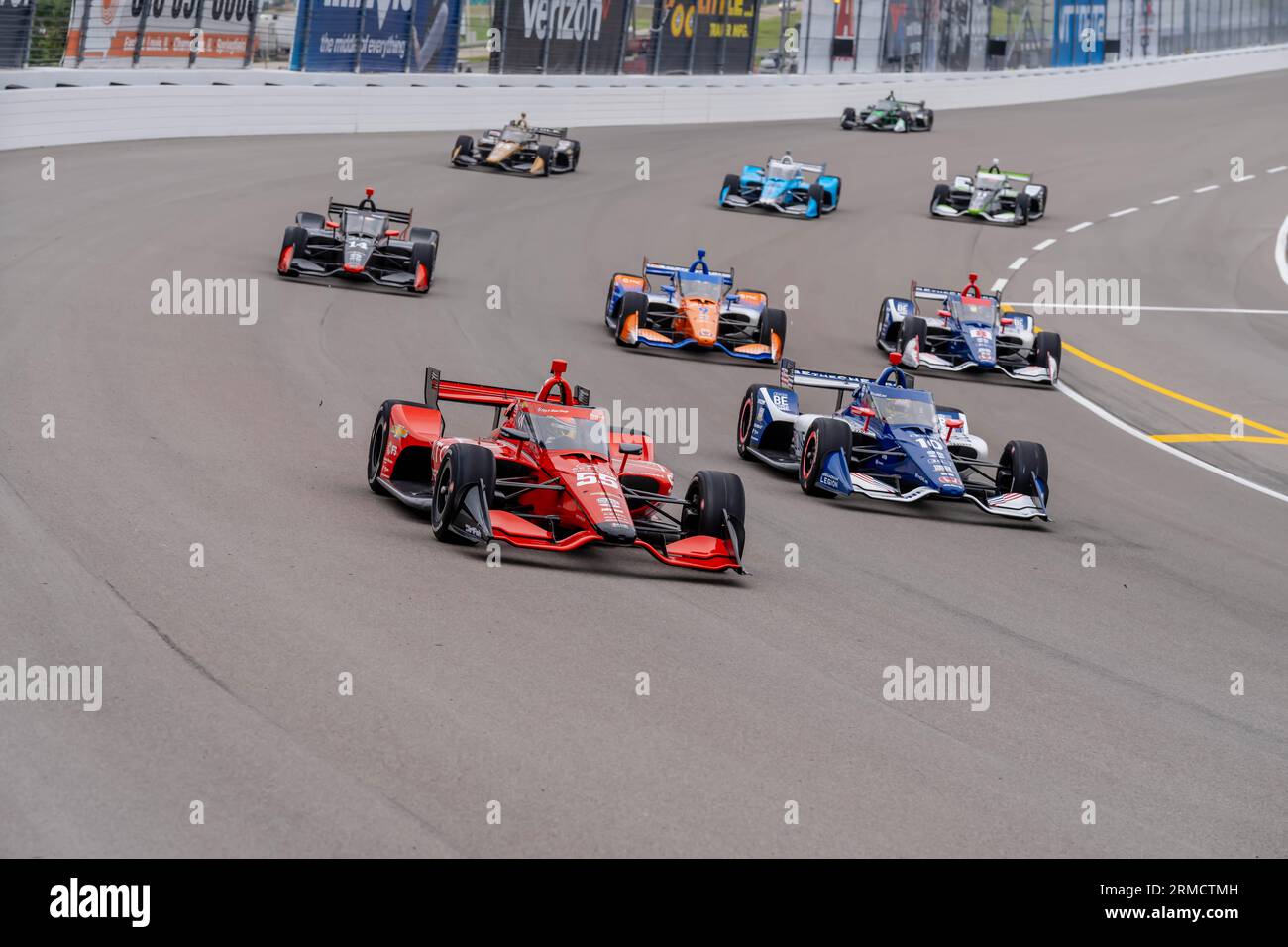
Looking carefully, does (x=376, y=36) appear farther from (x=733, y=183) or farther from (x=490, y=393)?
(x=490, y=393)

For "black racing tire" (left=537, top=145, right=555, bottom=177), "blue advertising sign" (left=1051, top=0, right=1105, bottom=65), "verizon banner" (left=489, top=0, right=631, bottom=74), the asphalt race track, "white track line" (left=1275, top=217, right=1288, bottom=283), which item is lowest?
the asphalt race track

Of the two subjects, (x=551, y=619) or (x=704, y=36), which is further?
(x=704, y=36)

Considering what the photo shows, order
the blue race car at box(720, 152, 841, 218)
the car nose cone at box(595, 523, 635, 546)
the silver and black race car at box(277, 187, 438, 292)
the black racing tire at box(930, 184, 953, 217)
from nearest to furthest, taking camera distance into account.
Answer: the car nose cone at box(595, 523, 635, 546) < the silver and black race car at box(277, 187, 438, 292) < the blue race car at box(720, 152, 841, 218) < the black racing tire at box(930, 184, 953, 217)

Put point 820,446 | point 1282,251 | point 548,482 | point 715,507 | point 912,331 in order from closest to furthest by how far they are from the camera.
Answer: point 715,507 → point 548,482 → point 820,446 → point 912,331 → point 1282,251

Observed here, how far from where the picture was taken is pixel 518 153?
38375mm

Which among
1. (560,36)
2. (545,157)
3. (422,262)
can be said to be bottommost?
(422,262)

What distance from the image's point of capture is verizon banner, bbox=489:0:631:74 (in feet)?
154

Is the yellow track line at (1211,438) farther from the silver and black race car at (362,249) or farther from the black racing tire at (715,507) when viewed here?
the silver and black race car at (362,249)

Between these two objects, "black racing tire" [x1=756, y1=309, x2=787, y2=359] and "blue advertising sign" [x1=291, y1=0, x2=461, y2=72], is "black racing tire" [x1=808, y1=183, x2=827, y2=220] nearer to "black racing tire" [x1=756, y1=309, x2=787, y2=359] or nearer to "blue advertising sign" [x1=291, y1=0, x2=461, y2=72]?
"blue advertising sign" [x1=291, y1=0, x2=461, y2=72]

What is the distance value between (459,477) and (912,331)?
12183mm

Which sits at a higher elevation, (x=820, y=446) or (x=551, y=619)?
(x=820, y=446)

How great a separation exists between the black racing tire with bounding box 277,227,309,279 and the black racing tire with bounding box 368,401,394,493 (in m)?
10.4

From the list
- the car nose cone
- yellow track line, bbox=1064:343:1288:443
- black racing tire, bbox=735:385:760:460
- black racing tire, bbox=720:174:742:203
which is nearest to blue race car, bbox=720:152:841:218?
black racing tire, bbox=720:174:742:203

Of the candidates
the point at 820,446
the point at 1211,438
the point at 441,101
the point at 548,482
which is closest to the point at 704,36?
the point at 441,101
